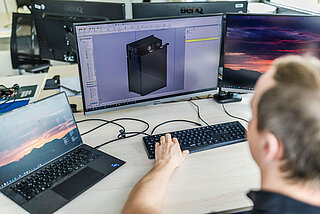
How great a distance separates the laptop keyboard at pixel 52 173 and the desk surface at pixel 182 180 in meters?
0.05

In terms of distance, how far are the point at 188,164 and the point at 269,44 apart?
2.28ft

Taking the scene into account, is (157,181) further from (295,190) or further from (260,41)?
(260,41)

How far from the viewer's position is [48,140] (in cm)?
104

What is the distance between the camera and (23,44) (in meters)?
2.91

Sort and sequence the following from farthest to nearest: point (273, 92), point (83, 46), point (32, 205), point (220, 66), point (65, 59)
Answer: point (65, 59), point (220, 66), point (83, 46), point (32, 205), point (273, 92)

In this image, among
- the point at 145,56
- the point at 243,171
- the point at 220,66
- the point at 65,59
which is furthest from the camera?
the point at 65,59

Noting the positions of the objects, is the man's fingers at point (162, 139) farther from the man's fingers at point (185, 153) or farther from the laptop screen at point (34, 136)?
the laptop screen at point (34, 136)

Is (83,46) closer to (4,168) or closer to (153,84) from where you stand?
(153,84)

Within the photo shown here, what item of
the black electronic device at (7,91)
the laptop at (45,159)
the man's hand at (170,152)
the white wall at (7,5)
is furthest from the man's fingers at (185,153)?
the white wall at (7,5)

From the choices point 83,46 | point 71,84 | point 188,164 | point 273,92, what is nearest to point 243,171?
point 188,164

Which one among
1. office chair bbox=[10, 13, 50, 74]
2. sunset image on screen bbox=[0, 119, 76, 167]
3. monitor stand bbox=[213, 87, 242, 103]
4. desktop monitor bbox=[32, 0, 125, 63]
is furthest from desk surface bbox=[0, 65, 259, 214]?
office chair bbox=[10, 13, 50, 74]

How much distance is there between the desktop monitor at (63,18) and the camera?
4.88ft

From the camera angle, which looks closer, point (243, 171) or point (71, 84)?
point (243, 171)

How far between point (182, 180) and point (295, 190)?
17.2 inches
